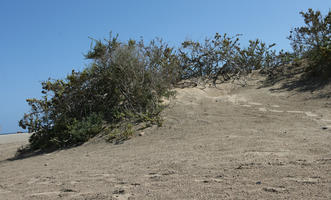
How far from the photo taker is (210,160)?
4066 millimetres

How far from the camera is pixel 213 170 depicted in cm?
352

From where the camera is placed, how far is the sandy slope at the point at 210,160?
2857mm

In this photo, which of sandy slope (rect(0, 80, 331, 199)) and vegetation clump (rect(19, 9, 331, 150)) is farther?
vegetation clump (rect(19, 9, 331, 150))

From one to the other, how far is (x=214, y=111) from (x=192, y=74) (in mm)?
3440

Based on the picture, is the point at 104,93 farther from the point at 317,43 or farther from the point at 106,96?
the point at 317,43

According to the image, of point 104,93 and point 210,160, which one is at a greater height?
A: point 104,93

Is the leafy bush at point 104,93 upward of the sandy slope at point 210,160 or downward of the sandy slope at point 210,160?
upward

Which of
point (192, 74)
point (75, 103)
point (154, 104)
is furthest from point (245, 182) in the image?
point (192, 74)

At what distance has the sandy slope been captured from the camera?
2.86 meters

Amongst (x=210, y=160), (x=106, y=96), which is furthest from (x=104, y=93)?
(x=210, y=160)

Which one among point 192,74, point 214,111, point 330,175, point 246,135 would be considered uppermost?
point 192,74

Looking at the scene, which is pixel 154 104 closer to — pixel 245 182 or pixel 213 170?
pixel 213 170

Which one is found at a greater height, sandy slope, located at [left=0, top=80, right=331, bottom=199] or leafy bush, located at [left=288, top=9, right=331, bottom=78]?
leafy bush, located at [left=288, top=9, right=331, bottom=78]

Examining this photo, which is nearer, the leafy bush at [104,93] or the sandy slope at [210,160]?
the sandy slope at [210,160]
